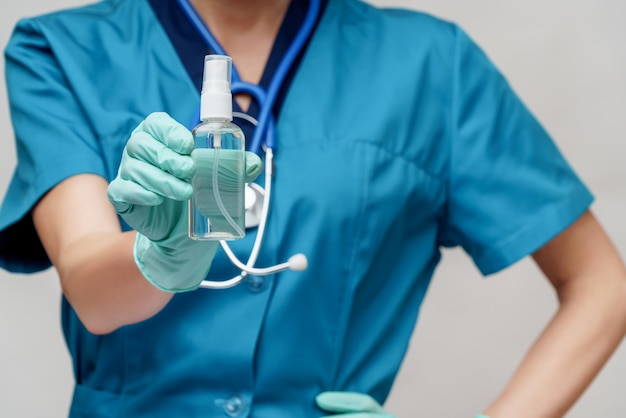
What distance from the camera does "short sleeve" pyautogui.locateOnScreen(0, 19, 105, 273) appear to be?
3.65 ft

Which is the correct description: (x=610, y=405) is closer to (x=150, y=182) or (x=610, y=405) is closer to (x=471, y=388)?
(x=471, y=388)

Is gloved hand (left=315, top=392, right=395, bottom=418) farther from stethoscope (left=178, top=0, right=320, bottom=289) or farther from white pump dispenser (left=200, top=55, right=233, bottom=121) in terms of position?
white pump dispenser (left=200, top=55, right=233, bottom=121)

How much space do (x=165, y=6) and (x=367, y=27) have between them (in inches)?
10.0

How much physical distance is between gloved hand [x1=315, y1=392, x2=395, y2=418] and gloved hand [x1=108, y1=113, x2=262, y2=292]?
10.3 inches

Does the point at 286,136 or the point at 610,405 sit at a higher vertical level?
the point at 286,136

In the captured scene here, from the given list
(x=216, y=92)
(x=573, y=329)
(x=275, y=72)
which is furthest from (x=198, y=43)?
(x=573, y=329)

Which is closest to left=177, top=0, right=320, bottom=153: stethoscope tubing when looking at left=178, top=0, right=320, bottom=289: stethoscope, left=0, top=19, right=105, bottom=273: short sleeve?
left=178, top=0, right=320, bottom=289: stethoscope

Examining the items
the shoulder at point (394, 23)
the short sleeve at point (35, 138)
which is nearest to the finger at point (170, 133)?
the short sleeve at point (35, 138)

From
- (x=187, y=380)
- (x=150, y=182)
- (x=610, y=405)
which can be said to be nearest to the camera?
(x=150, y=182)

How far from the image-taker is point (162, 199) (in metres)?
0.84

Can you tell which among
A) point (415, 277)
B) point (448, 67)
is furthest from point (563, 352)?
point (448, 67)

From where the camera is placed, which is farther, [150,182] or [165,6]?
[165,6]

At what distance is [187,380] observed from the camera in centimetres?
110

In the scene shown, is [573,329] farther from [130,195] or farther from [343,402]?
[130,195]
